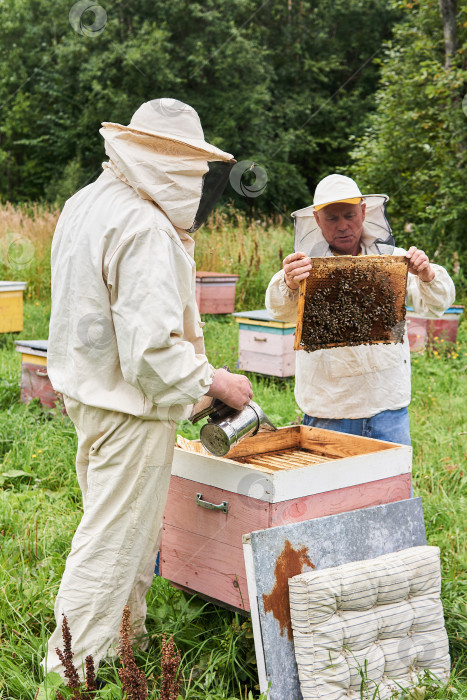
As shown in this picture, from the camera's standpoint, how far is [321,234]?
317 centimetres

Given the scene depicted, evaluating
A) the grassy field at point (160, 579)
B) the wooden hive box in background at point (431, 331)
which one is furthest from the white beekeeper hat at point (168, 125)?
the wooden hive box in background at point (431, 331)

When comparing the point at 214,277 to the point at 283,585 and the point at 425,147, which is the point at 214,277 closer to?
the point at 425,147

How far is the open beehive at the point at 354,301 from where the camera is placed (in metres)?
2.96

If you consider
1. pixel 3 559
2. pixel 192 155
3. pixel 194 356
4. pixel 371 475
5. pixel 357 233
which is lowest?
pixel 3 559

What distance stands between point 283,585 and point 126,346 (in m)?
0.91

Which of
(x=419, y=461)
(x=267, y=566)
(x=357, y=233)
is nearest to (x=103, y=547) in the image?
(x=267, y=566)

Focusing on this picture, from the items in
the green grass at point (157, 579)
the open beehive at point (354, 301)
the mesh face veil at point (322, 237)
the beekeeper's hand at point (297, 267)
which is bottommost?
the green grass at point (157, 579)

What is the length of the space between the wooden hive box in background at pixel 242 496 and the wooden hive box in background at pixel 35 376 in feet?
8.90

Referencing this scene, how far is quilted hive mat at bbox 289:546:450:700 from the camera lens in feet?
7.23

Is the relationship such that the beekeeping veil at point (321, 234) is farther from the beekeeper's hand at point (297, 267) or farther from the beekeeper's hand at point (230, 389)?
the beekeeper's hand at point (230, 389)

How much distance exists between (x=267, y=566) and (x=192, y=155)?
134cm

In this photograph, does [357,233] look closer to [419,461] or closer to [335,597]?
[335,597]

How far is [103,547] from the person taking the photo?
92.1 inches

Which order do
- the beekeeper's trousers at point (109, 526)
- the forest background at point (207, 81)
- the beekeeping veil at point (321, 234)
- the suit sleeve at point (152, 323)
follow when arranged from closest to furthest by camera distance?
1. the suit sleeve at point (152, 323)
2. the beekeeper's trousers at point (109, 526)
3. the beekeeping veil at point (321, 234)
4. the forest background at point (207, 81)
